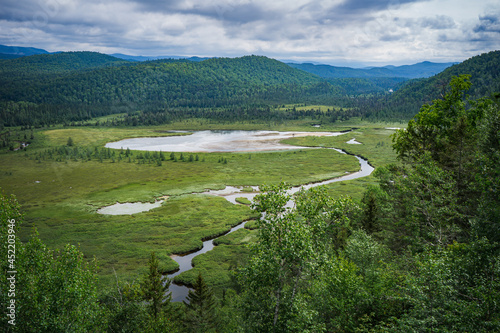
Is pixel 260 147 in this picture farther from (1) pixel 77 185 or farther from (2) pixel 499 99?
(2) pixel 499 99

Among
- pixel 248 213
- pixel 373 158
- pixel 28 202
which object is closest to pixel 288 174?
pixel 248 213

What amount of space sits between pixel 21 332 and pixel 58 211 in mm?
78675

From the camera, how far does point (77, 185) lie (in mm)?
114000

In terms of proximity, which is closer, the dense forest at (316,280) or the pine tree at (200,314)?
the dense forest at (316,280)

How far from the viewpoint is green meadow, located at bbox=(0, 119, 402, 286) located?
64.4 metres

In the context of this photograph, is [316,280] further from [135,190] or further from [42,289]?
[135,190]

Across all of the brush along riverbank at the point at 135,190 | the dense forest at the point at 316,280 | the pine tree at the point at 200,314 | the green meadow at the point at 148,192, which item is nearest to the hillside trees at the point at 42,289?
the dense forest at the point at 316,280

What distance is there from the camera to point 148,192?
106 metres

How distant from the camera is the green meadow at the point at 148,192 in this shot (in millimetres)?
64438

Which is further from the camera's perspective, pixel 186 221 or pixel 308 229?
pixel 186 221

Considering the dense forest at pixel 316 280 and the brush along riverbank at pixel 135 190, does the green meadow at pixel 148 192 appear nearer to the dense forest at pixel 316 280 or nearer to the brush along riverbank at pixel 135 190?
the brush along riverbank at pixel 135 190

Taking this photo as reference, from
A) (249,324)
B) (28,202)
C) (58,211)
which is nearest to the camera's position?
(249,324)

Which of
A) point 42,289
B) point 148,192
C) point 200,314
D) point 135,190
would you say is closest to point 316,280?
point 42,289

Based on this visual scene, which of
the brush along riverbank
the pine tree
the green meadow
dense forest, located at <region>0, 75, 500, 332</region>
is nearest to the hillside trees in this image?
dense forest, located at <region>0, 75, 500, 332</region>
